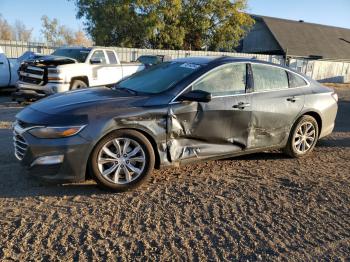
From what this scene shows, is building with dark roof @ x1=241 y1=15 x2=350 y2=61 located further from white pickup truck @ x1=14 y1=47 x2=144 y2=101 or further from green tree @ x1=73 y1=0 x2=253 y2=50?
white pickup truck @ x1=14 y1=47 x2=144 y2=101

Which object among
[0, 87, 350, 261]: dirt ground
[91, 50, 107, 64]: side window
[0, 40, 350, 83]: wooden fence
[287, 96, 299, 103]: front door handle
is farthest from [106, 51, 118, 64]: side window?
[0, 40, 350, 83]: wooden fence

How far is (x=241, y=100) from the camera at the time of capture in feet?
16.2

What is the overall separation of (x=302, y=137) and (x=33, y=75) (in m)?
7.85

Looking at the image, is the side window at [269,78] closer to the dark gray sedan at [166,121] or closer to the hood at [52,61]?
the dark gray sedan at [166,121]

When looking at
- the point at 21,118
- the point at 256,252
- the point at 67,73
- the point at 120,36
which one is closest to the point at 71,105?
the point at 21,118

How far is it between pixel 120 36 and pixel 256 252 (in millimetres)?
30226

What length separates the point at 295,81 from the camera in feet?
18.6

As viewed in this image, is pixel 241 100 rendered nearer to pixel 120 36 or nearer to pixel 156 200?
pixel 156 200

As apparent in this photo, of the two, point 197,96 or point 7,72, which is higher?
point 197,96

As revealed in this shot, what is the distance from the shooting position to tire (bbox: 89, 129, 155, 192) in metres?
4.02

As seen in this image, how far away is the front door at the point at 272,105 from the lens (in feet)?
16.8

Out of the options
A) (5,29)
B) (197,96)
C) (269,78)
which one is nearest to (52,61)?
(269,78)

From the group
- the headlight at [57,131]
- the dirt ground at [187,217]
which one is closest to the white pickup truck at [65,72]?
the dirt ground at [187,217]

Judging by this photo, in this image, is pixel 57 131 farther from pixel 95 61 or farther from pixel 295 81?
pixel 95 61
